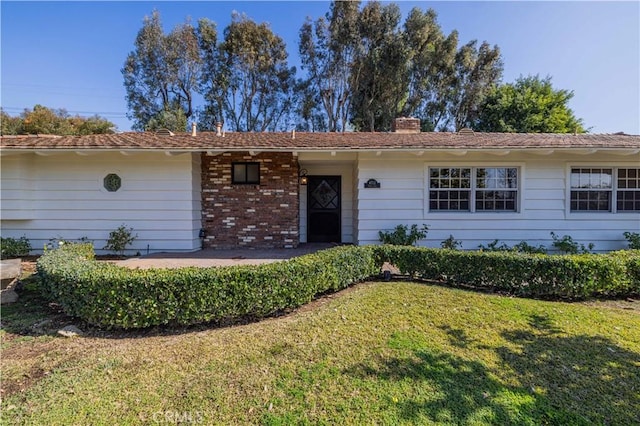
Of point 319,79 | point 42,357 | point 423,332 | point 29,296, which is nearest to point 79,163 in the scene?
point 29,296

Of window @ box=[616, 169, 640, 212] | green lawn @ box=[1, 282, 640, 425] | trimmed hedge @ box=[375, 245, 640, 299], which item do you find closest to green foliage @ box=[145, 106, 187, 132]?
green lawn @ box=[1, 282, 640, 425]

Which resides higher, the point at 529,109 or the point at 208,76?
the point at 208,76

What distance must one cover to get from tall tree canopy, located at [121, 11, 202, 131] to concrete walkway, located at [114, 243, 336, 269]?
16017mm

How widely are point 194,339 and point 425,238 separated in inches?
243

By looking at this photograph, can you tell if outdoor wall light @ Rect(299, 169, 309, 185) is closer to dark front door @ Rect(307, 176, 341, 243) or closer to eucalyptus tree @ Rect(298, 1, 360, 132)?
dark front door @ Rect(307, 176, 341, 243)

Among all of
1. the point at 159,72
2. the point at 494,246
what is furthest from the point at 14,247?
the point at 159,72

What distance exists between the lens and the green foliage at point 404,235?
7.48 m

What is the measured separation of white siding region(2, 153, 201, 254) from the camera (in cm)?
773

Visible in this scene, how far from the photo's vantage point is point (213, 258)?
23.2ft

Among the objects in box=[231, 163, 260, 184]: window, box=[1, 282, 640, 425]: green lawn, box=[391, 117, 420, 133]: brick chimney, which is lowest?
box=[1, 282, 640, 425]: green lawn

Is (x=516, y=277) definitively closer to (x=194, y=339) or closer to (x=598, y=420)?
(x=598, y=420)

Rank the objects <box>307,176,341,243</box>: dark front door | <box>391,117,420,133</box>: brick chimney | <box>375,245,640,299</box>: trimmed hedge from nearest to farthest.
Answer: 1. <box>375,245,640,299</box>: trimmed hedge
2. <box>307,176,341,243</box>: dark front door
3. <box>391,117,420,133</box>: brick chimney

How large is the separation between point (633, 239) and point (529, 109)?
1453cm

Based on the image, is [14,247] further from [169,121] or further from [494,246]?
[169,121]
